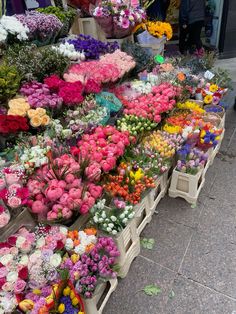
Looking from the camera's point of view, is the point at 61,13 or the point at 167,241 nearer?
the point at 167,241

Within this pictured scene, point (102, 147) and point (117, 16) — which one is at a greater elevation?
point (117, 16)

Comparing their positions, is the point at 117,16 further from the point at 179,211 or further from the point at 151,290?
the point at 151,290

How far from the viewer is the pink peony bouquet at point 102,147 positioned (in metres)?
2.23

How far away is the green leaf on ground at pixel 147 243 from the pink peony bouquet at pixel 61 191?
33.7 inches

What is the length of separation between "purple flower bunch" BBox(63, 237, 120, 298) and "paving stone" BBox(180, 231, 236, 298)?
0.86 m

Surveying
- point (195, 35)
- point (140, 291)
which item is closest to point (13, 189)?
point (140, 291)

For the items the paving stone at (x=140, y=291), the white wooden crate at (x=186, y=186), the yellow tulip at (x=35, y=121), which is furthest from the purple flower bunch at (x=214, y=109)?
the yellow tulip at (x=35, y=121)

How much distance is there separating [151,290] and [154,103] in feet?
6.66

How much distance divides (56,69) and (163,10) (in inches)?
231

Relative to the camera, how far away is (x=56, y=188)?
74.3 inches

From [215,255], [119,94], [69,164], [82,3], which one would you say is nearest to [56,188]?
[69,164]

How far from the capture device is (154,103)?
10.6ft

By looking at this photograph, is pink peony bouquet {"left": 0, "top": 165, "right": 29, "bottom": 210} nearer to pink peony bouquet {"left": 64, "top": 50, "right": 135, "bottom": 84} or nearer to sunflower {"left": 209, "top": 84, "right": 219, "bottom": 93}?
pink peony bouquet {"left": 64, "top": 50, "right": 135, "bottom": 84}

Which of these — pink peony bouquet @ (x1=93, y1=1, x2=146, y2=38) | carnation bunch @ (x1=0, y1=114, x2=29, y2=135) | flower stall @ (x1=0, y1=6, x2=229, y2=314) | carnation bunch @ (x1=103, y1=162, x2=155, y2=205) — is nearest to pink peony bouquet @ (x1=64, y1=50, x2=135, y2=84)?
flower stall @ (x1=0, y1=6, x2=229, y2=314)
